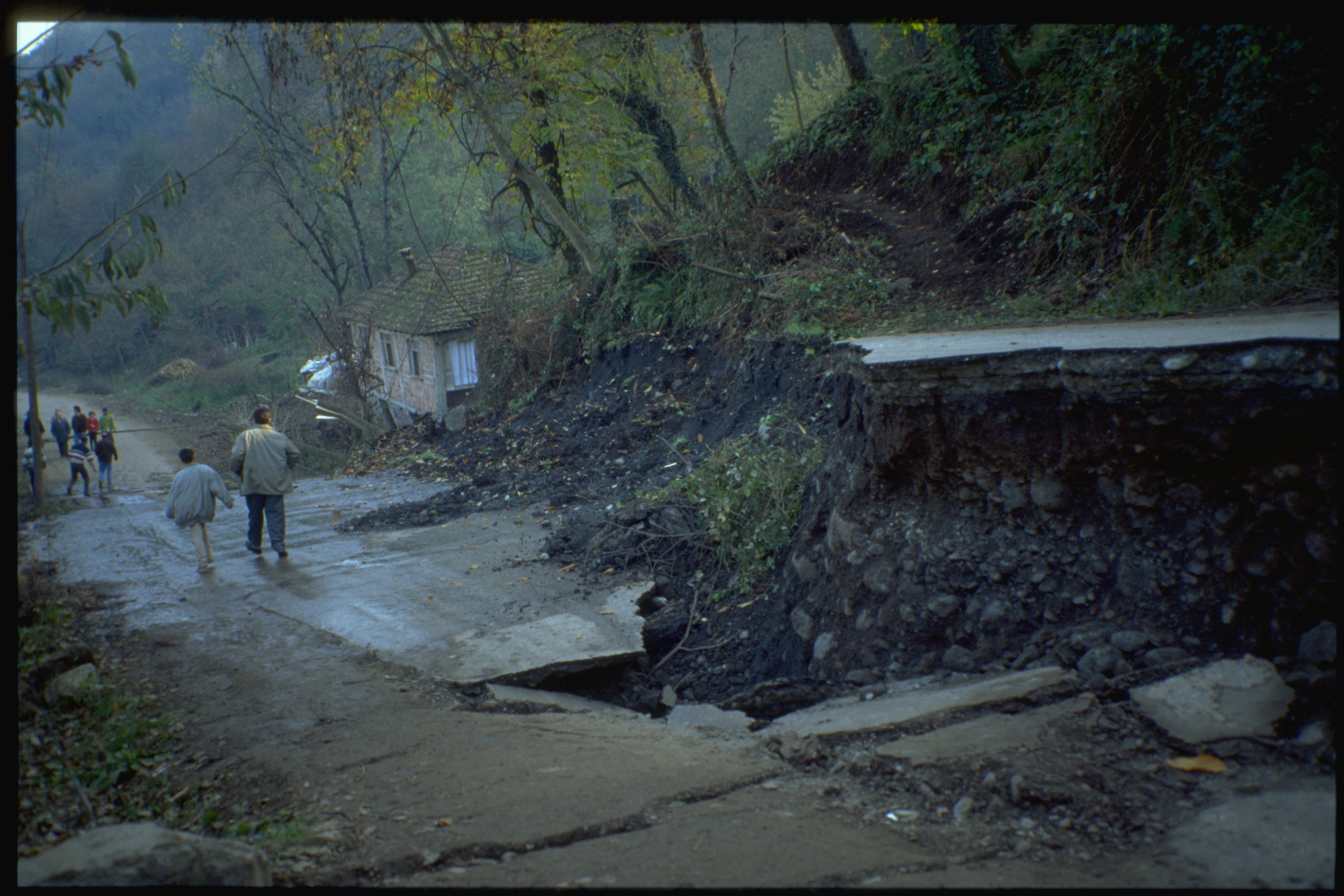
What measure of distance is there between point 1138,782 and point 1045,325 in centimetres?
375

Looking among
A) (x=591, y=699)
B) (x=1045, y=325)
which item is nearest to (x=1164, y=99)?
(x=1045, y=325)

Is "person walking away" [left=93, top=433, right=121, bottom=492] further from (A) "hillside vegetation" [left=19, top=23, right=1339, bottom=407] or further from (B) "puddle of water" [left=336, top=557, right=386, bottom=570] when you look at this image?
(B) "puddle of water" [left=336, top=557, right=386, bottom=570]

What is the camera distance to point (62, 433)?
19.2 meters

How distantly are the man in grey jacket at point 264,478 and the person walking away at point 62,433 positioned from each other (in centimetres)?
1489

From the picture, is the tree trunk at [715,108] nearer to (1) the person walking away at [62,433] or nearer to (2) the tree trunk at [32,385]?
(2) the tree trunk at [32,385]

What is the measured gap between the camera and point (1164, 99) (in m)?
7.05

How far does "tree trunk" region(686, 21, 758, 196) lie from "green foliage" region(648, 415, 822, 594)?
6630 millimetres

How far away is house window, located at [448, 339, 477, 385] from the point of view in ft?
77.5

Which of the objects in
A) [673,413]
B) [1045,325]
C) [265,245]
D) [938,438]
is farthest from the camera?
[265,245]

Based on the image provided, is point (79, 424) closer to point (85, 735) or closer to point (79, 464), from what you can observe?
point (79, 464)

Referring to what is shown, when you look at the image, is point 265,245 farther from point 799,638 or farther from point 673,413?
point 799,638

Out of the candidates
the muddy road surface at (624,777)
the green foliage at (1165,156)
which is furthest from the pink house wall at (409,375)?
the muddy road surface at (624,777)

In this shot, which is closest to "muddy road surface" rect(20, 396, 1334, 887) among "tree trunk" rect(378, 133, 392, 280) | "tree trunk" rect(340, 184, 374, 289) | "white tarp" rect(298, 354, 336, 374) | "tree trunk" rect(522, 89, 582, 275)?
"tree trunk" rect(522, 89, 582, 275)

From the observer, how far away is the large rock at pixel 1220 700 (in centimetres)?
280
